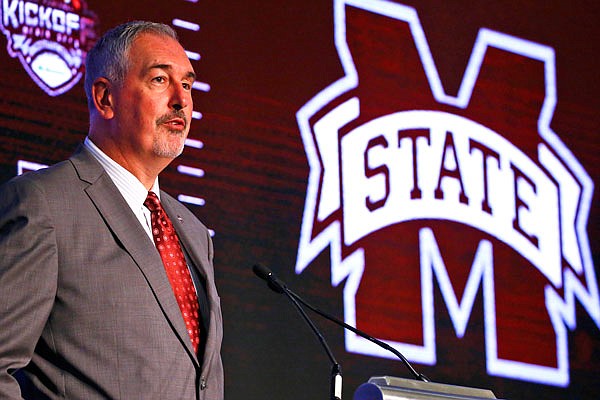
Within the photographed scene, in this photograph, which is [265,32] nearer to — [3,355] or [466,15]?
[466,15]

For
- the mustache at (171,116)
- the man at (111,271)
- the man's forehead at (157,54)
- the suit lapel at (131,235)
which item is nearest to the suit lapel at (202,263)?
the man at (111,271)

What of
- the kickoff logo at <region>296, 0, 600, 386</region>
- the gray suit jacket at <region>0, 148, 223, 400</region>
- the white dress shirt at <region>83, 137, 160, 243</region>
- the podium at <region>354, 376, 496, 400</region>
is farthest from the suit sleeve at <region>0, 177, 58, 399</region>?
the kickoff logo at <region>296, 0, 600, 386</region>

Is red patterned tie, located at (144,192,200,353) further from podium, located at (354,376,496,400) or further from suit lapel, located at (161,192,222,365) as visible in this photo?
podium, located at (354,376,496,400)

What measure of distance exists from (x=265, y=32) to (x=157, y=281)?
1923mm

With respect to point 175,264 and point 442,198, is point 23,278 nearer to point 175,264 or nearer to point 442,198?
point 175,264

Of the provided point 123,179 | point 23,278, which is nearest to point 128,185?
point 123,179

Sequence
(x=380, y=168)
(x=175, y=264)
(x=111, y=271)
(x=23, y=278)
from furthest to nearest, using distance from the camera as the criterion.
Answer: (x=380, y=168) → (x=175, y=264) → (x=111, y=271) → (x=23, y=278)

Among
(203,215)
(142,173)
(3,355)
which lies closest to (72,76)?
(203,215)

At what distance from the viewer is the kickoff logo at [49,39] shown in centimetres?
357

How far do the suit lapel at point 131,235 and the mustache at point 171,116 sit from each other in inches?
8.5

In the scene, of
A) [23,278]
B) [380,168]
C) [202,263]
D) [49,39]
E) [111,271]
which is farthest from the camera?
[380,168]

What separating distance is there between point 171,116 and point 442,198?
74.9 inches

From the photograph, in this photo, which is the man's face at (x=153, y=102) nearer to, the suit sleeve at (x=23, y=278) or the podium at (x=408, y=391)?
the suit sleeve at (x=23, y=278)

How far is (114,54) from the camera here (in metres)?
2.69
